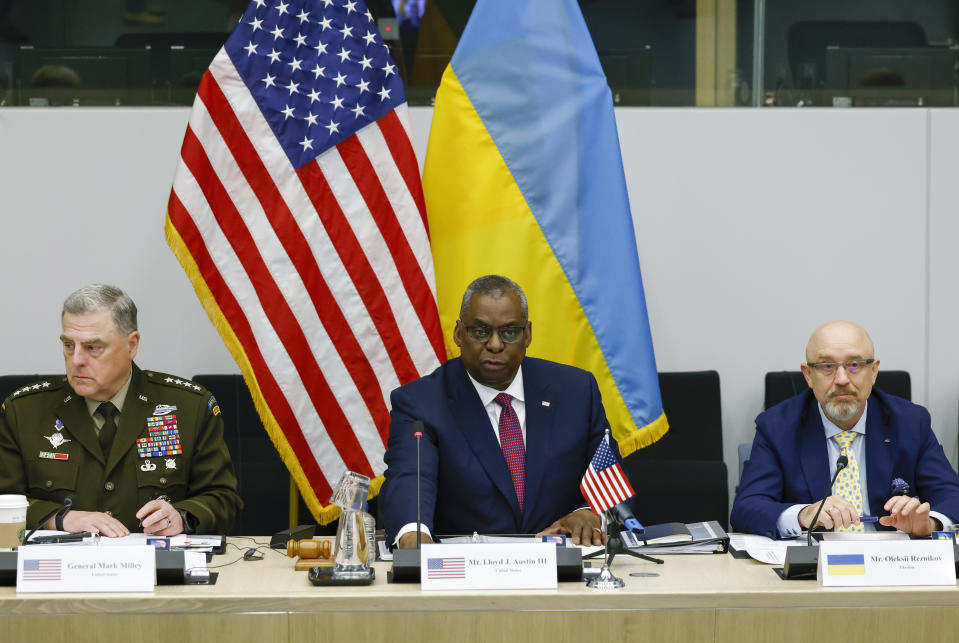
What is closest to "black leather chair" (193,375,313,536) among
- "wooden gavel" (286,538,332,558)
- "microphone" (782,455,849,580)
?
"wooden gavel" (286,538,332,558)

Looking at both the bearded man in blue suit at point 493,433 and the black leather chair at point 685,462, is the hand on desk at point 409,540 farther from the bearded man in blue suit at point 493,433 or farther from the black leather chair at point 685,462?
the black leather chair at point 685,462

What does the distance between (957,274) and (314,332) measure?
3.02 meters

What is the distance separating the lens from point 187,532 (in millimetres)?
3070

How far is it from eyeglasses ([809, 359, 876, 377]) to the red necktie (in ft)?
3.08

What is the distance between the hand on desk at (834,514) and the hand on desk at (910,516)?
3.6 inches

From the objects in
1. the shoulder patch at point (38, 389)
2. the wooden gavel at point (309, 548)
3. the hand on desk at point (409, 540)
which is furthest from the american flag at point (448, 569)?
the shoulder patch at point (38, 389)

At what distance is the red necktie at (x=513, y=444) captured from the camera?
316 centimetres

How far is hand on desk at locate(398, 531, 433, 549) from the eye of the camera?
8.78 ft

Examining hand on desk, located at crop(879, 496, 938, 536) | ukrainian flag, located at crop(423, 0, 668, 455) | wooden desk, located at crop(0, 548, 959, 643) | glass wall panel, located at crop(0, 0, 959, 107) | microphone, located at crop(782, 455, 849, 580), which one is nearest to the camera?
wooden desk, located at crop(0, 548, 959, 643)

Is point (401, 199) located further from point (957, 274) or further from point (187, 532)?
point (957, 274)

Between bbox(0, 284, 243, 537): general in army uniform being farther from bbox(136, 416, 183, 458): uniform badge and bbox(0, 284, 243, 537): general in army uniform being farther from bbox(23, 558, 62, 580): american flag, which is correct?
bbox(23, 558, 62, 580): american flag

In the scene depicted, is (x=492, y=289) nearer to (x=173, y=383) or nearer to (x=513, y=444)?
(x=513, y=444)

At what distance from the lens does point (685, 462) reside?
4.55 meters

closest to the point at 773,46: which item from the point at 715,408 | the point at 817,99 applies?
the point at 817,99
